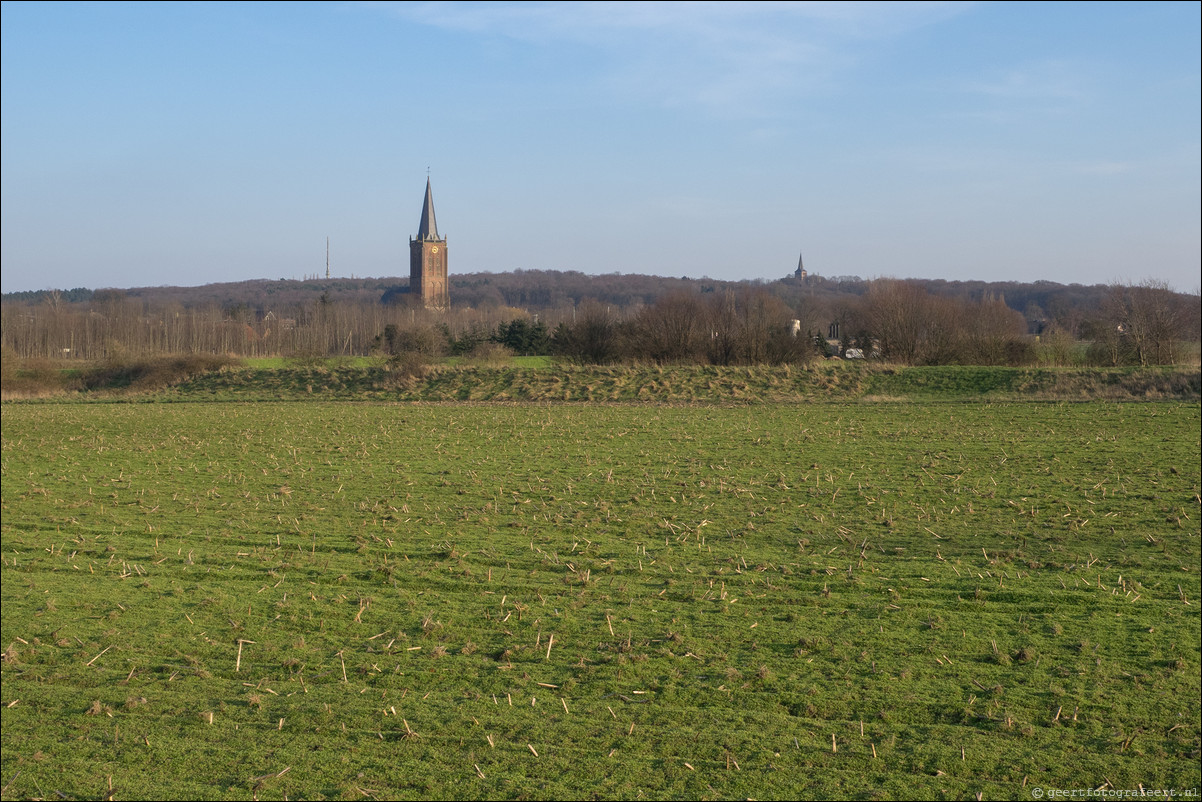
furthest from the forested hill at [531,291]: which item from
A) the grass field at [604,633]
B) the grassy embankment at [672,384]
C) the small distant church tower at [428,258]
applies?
the grass field at [604,633]

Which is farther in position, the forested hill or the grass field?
the forested hill

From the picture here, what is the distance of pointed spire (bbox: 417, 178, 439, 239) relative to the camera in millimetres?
155375

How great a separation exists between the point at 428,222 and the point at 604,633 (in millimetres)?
155004

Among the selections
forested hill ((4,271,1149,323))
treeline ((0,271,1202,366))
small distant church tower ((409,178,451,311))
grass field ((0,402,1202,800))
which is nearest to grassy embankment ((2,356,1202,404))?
treeline ((0,271,1202,366))

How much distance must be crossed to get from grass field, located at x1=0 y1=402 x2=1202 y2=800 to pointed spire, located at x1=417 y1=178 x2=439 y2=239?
473 feet

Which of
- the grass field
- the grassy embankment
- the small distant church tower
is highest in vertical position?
the small distant church tower

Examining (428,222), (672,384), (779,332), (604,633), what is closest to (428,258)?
(428,222)

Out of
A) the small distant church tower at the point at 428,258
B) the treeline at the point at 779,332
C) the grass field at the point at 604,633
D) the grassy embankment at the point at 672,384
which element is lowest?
the grass field at the point at 604,633

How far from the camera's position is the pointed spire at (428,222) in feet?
510

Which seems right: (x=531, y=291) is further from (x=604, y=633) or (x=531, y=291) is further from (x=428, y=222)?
(x=604, y=633)

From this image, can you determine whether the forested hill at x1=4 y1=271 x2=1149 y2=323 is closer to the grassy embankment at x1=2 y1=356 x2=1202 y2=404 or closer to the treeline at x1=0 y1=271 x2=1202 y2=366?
the treeline at x1=0 y1=271 x2=1202 y2=366

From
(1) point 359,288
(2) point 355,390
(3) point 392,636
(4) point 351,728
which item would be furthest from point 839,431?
(1) point 359,288

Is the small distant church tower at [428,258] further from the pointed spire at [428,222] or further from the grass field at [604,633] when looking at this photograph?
the grass field at [604,633]

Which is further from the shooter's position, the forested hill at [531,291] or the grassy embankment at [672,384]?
the forested hill at [531,291]
